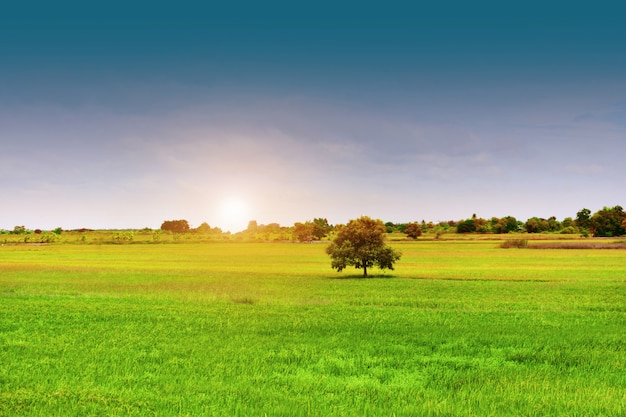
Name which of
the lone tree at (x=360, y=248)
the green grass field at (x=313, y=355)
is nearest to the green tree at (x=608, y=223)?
the lone tree at (x=360, y=248)

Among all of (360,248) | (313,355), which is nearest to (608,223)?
(360,248)

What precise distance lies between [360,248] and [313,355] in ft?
125

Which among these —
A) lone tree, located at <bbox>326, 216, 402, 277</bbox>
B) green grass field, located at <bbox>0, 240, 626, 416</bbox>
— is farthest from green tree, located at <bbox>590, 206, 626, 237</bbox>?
green grass field, located at <bbox>0, 240, 626, 416</bbox>

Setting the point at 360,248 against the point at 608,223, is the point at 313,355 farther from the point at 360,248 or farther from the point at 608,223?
the point at 608,223

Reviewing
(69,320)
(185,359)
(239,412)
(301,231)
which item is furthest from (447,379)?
(301,231)

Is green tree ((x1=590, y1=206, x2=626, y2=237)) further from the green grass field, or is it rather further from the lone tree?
the green grass field

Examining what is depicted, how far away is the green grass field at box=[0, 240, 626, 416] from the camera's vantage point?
40.1ft

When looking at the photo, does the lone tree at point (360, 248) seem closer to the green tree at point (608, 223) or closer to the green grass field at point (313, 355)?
the green grass field at point (313, 355)

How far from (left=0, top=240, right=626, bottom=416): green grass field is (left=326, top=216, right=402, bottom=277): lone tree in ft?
59.0

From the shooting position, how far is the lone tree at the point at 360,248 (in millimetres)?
54562

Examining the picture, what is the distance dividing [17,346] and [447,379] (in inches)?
579

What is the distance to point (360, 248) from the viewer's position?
180 feet

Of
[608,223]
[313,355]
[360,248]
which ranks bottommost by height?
[313,355]

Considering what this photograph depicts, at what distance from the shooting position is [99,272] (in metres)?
58.2
